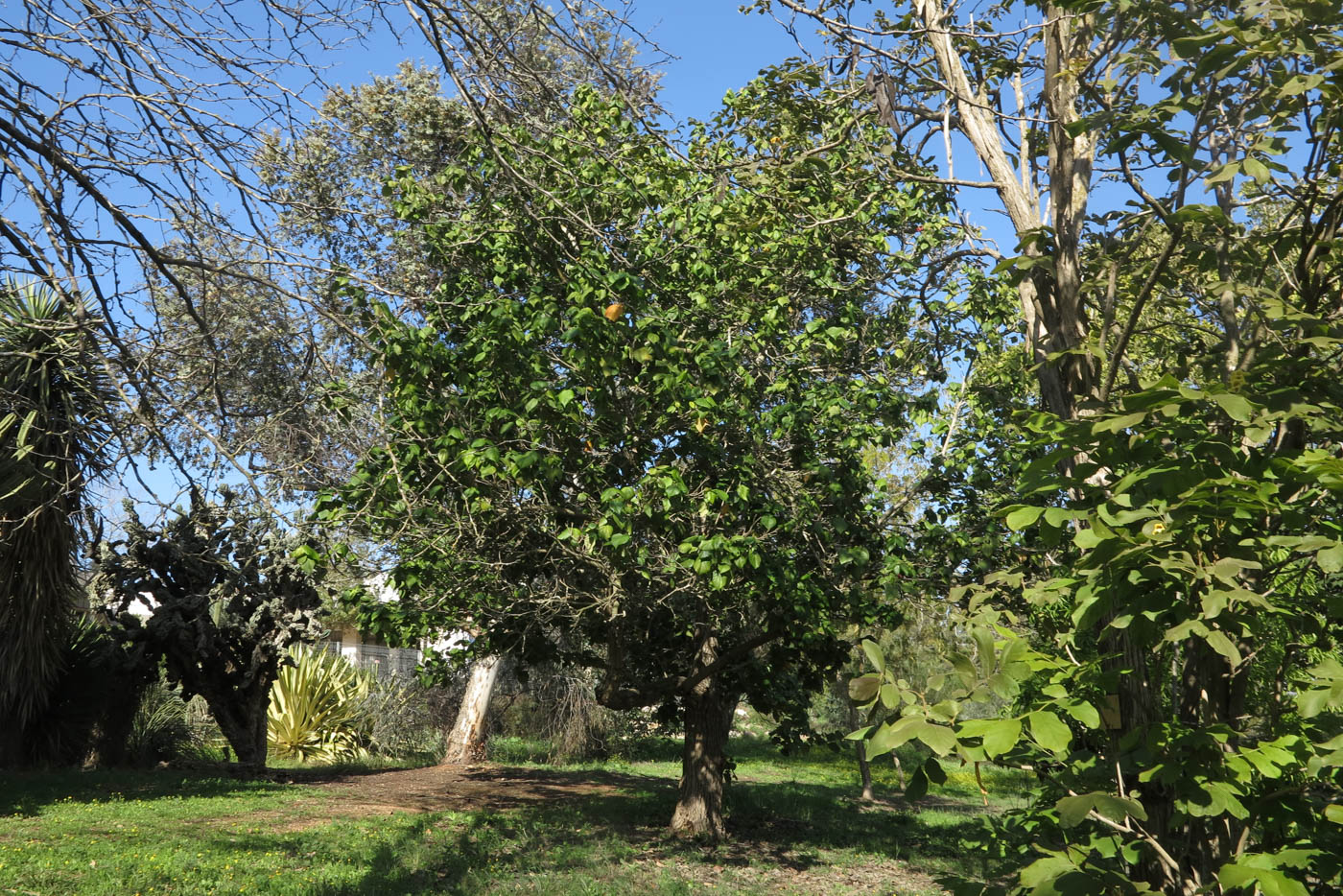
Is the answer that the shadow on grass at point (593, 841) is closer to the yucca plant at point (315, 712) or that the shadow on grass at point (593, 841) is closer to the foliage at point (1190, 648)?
the yucca plant at point (315, 712)

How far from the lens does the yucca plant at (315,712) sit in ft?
51.2

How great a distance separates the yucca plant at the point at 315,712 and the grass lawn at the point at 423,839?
5.44 feet

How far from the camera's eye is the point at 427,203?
7852mm

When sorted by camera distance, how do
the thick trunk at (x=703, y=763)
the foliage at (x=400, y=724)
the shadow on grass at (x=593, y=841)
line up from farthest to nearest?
the foliage at (x=400, y=724) → the thick trunk at (x=703, y=763) → the shadow on grass at (x=593, y=841)

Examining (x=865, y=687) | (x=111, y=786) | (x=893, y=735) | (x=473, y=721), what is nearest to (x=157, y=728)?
(x=111, y=786)

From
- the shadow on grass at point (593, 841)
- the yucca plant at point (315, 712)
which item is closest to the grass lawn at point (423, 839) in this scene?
the shadow on grass at point (593, 841)

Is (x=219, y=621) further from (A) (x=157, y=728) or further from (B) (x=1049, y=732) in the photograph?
(B) (x=1049, y=732)

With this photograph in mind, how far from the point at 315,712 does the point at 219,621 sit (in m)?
4.40

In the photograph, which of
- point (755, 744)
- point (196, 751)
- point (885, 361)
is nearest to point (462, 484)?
point (885, 361)

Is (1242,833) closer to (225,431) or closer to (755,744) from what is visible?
(225,431)

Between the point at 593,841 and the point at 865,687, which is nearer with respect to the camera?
the point at 865,687

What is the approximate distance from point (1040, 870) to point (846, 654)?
326 inches

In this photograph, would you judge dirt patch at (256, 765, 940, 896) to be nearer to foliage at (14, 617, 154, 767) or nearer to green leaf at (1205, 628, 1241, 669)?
foliage at (14, 617, 154, 767)

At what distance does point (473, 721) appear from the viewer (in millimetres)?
17062
